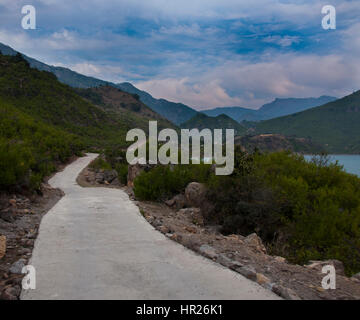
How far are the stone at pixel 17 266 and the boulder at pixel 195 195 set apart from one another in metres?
7.14

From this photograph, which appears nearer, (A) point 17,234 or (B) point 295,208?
(A) point 17,234

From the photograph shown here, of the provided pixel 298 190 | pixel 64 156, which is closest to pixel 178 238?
pixel 298 190

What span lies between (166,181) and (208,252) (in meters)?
7.98

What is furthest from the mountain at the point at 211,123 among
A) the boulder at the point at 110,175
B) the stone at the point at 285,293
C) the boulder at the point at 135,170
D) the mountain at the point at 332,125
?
the stone at the point at 285,293

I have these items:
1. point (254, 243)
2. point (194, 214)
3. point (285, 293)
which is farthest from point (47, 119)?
point (285, 293)

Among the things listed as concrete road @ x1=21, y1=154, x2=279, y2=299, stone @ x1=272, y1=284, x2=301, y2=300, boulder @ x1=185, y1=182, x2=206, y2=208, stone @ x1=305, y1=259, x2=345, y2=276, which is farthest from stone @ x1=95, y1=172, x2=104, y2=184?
stone @ x1=272, y1=284, x2=301, y2=300

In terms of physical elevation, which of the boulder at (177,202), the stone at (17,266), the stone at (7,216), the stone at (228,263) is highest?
the stone at (7,216)

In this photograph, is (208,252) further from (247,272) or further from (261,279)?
(261,279)

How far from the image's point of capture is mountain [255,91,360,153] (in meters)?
97.8

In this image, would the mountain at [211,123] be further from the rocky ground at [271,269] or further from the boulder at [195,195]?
the rocky ground at [271,269]

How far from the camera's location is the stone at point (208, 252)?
5.18 meters

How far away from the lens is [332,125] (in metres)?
113

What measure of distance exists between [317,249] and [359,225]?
72.5 inches

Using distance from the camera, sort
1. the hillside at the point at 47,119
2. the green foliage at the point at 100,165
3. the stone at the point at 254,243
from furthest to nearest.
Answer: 1. the hillside at the point at 47,119
2. the green foliage at the point at 100,165
3. the stone at the point at 254,243
